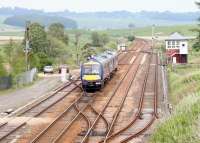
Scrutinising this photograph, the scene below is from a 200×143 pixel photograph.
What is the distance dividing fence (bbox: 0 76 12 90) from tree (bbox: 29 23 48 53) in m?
41.4

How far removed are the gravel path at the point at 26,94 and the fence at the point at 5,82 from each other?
1433mm

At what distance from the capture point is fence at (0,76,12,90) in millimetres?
→ 48344

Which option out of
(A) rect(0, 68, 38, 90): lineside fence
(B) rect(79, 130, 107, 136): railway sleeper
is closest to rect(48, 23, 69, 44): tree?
(A) rect(0, 68, 38, 90): lineside fence

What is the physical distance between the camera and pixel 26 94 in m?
45.2

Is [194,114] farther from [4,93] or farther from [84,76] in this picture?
[4,93]

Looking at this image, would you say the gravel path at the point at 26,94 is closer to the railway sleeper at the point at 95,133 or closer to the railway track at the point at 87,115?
the railway track at the point at 87,115

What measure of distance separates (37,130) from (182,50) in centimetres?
6230

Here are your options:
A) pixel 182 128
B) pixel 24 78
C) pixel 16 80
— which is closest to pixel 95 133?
pixel 182 128

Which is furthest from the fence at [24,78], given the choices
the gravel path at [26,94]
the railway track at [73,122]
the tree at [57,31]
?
the tree at [57,31]

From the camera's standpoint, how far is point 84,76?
45500 mm

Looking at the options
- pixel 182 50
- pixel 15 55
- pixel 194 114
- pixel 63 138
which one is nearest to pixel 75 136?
pixel 63 138

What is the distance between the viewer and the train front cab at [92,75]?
45094 millimetres

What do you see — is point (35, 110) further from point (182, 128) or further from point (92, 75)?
point (182, 128)

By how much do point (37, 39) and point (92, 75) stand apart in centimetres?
4842
